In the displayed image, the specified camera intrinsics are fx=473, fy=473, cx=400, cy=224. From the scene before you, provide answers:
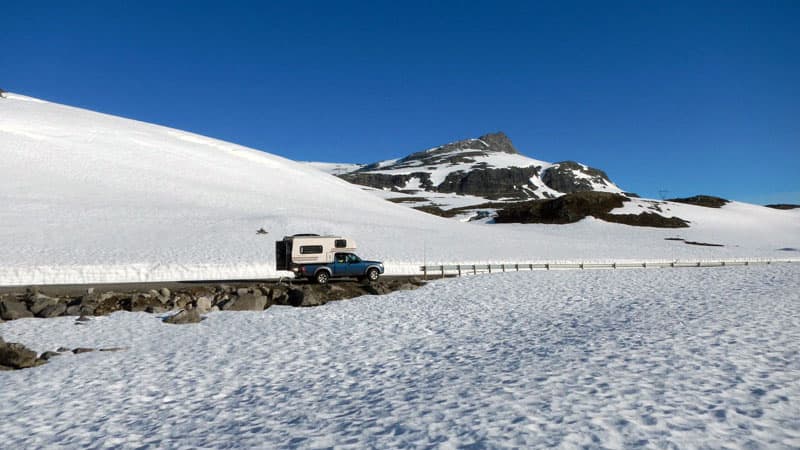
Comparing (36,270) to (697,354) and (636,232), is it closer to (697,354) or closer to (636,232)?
(697,354)

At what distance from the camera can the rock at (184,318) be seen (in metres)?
19.3

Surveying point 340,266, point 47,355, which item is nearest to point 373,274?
point 340,266

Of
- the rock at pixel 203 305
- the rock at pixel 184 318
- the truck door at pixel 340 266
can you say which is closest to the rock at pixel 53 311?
the rock at pixel 184 318

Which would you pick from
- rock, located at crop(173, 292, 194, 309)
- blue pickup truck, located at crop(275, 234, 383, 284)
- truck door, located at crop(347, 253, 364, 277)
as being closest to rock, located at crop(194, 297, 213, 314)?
rock, located at crop(173, 292, 194, 309)

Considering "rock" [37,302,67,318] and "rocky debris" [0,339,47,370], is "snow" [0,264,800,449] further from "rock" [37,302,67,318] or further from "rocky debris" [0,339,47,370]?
"rock" [37,302,67,318]

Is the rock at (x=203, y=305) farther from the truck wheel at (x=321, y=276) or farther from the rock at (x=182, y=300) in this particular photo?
the truck wheel at (x=321, y=276)

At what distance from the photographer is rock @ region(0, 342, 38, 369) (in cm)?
1289

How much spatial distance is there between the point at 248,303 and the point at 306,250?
8.79 meters

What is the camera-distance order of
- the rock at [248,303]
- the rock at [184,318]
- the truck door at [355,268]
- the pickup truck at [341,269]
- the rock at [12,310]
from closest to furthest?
1. the rock at [184,318]
2. the rock at [12,310]
3. the rock at [248,303]
4. the pickup truck at [341,269]
5. the truck door at [355,268]

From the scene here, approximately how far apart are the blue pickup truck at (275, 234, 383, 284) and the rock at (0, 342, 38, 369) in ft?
57.5

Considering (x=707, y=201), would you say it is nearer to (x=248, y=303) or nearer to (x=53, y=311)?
(x=248, y=303)

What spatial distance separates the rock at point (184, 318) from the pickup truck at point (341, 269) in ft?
35.7

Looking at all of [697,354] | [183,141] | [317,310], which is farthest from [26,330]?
[183,141]

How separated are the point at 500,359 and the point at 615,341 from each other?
11.7 ft
